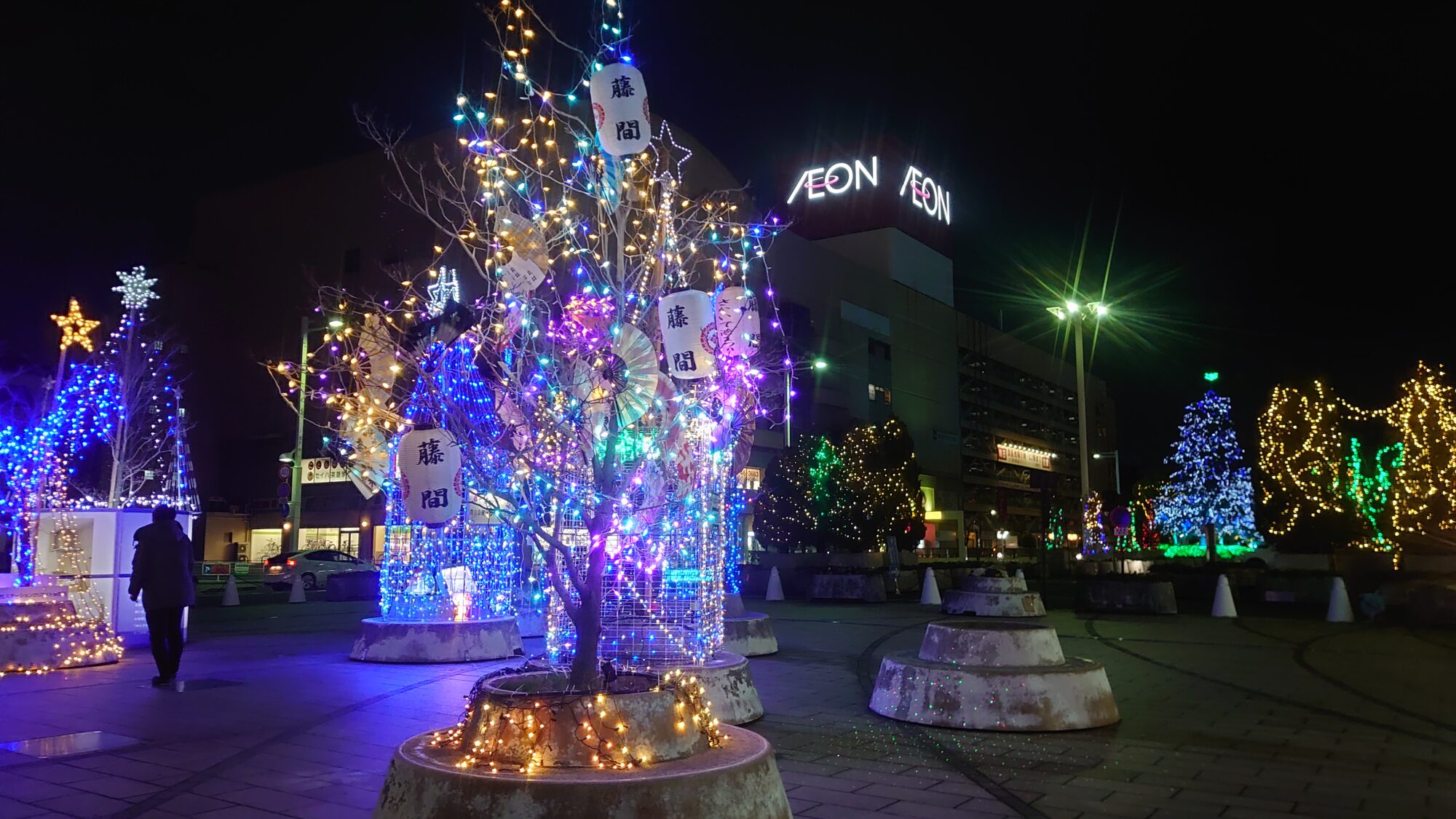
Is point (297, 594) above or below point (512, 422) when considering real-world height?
below

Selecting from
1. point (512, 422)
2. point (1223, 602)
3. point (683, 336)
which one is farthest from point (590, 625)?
point (1223, 602)

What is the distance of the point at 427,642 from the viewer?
1138 centimetres

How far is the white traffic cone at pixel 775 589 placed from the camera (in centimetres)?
2553

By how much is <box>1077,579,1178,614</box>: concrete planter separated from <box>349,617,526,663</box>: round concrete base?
45.0 ft

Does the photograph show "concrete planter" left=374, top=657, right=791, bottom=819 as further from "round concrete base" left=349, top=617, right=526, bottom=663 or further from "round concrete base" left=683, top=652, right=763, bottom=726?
"round concrete base" left=349, top=617, right=526, bottom=663

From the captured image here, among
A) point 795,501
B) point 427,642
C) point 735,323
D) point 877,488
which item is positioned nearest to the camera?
point 735,323

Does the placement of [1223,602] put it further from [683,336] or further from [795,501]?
[683,336]

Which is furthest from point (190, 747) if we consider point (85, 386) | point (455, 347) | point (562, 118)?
point (85, 386)

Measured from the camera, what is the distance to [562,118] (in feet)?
23.7

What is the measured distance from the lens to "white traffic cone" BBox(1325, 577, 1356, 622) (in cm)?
1792

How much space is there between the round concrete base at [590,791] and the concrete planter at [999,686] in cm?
396

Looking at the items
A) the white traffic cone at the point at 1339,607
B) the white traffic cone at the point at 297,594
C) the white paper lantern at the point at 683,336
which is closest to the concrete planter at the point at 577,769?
the white paper lantern at the point at 683,336

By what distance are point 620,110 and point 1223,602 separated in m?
17.5

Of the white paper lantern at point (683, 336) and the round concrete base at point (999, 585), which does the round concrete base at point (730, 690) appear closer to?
the white paper lantern at point (683, 336)
